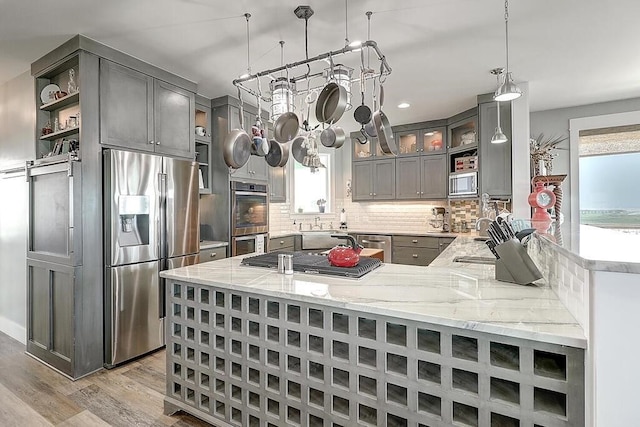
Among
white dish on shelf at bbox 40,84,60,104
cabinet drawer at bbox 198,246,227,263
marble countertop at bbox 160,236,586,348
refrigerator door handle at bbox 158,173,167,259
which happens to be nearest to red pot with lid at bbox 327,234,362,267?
marble countertop at bbox 160,236,586,348

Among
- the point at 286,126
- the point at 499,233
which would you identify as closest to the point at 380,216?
the point at 286,126

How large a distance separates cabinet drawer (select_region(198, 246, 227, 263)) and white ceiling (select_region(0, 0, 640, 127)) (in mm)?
1797

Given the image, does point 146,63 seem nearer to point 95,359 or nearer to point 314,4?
point 314,4

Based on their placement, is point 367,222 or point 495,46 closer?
point 495,46

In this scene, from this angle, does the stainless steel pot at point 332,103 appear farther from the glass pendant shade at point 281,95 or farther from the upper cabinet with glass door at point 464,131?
the upper cabinet with glass door at point 464,131

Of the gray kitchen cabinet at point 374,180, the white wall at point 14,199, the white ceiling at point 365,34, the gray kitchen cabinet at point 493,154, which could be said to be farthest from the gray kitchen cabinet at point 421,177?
the white wall at point 14,199

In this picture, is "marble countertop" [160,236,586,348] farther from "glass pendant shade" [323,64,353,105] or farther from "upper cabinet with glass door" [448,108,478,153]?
"upper cabinet with glass door" [448,108,478,153]

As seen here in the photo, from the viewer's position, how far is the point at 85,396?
2324 millimetres

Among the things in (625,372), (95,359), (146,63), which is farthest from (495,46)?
(95,359)

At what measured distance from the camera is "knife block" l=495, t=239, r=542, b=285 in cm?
155

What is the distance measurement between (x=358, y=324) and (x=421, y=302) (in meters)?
0.28

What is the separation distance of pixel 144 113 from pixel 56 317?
1.86 metres

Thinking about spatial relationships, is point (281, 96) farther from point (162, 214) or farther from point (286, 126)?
point (162, 214)

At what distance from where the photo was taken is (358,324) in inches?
56.4
